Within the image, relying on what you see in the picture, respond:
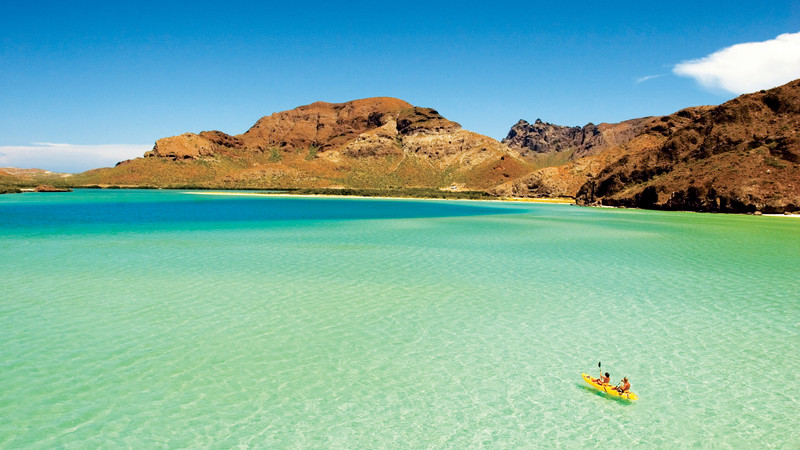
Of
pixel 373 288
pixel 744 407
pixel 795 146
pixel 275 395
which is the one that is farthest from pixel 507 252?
pixel 795 146

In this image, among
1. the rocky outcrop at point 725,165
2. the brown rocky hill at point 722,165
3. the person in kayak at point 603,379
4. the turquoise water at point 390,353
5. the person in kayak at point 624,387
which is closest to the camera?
the turquoise water at point 390,353

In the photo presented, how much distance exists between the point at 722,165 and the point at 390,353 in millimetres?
99223

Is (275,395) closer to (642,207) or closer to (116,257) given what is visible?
(116,257)

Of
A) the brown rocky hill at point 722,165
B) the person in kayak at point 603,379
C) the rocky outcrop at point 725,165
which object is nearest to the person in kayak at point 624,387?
the person in kayak at point 603,379

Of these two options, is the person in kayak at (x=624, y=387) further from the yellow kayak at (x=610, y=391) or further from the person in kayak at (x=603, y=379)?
the person in kayak at (x=603, y=379)

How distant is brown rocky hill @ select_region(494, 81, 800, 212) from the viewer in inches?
3182

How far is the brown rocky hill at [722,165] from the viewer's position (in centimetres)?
8081

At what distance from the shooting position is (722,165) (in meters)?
89.1

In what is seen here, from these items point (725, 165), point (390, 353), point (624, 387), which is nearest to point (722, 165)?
point (725, 165)

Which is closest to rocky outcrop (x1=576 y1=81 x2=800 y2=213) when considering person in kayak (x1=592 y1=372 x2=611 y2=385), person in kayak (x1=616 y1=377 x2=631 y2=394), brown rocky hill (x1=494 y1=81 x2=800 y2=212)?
brown rocky hill (x1=494 y1=81 x2=800 y2=212)

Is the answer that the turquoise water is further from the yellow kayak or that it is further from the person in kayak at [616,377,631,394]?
the person in kayak at [616,377,631,394]

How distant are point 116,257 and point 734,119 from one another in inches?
4581

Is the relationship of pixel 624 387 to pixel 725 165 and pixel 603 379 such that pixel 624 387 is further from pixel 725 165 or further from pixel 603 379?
pixel 725 165

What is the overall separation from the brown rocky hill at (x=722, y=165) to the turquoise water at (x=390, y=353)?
2630 inches
